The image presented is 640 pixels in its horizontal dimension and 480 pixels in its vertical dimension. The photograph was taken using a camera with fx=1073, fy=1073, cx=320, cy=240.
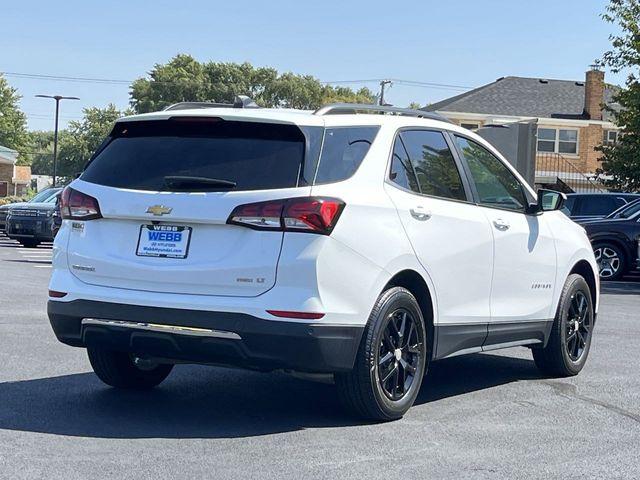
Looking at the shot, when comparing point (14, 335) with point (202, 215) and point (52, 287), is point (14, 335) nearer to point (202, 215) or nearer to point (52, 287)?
point (52, 287)

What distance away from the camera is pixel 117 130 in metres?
6.45

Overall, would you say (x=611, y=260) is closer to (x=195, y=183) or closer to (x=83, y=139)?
(x=195, y=183)

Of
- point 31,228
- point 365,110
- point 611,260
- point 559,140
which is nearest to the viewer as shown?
point 365,110

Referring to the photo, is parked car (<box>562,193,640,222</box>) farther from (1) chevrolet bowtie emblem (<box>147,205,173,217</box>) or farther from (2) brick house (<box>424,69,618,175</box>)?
(2) brick house (<box>424,69,618,175</box>)

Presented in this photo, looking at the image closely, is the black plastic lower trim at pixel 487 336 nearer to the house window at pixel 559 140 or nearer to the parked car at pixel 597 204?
the parked car at pixel 597 204

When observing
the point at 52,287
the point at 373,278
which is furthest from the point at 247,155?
the point at 52,287

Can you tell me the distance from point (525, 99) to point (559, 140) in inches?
142

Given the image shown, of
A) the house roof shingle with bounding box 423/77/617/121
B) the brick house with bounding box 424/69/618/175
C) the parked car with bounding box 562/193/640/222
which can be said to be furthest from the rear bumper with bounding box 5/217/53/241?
the house roof shingle with bounding box 423/77/617/121

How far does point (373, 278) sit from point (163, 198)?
1235 millimetres

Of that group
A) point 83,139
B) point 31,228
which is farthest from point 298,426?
point 83,139

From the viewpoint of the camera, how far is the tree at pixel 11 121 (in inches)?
4112

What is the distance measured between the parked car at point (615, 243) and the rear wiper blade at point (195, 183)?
15.2 metres

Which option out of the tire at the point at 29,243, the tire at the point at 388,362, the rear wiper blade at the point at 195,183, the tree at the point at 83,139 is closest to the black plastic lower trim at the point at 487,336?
the tire at the point at 388,362

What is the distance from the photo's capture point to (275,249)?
221 inches
